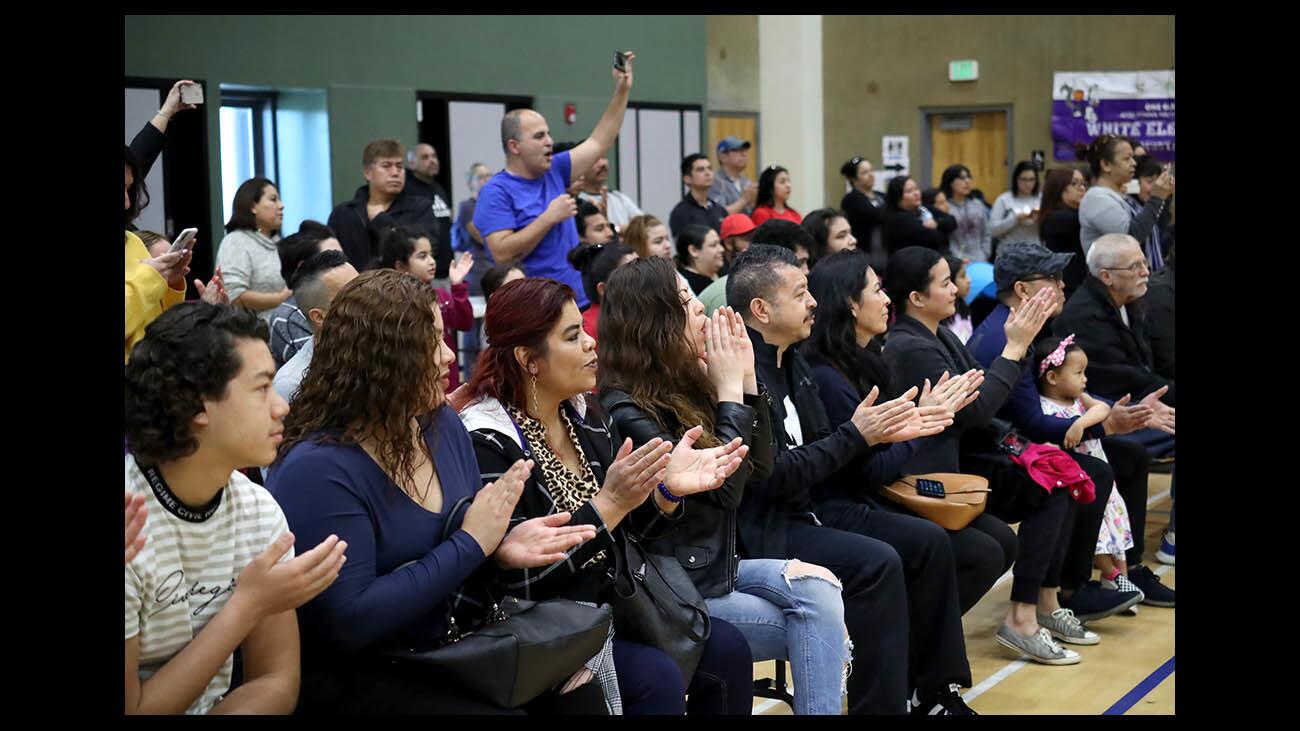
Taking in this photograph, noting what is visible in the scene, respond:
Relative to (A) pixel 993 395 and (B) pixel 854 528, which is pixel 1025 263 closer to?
(A) pixel 993 395

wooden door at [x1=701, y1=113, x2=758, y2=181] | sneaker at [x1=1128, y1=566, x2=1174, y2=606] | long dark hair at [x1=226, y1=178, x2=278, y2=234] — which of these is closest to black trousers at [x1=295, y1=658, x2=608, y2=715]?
sneaker at [x1=1128, y1=566, x2=1174, y2=606]

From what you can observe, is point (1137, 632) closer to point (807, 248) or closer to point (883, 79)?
point (807, 248)

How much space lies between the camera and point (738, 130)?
14.9 metres

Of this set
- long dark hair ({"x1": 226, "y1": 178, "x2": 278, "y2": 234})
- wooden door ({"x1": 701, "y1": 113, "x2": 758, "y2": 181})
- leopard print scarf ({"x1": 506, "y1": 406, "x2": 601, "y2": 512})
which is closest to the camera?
leopard print scarf ({"x1": 506, "y1": 406, "x2": 601, "y2": 512})

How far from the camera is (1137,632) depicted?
183 inches

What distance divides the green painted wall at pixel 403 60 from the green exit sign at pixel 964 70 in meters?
3.38

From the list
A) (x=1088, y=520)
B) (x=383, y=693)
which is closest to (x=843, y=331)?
(x=1088, y=520)

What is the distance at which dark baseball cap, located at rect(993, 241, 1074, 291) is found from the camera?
487 cm

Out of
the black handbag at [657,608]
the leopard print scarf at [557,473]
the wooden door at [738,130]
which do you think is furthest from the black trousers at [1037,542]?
the wooden door at [738,130]

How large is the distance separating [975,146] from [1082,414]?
10794 mm

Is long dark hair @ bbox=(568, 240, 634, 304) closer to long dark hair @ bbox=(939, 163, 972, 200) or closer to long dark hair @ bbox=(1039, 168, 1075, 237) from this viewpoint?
long dark hair @ bbox=(1039, 168, 1075, 237)

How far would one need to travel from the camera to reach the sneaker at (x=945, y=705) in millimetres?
3682

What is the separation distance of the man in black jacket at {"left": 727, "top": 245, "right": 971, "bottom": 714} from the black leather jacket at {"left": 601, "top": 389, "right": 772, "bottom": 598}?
23 cm

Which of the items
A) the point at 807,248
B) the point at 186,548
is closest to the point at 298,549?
the point at 186,548
